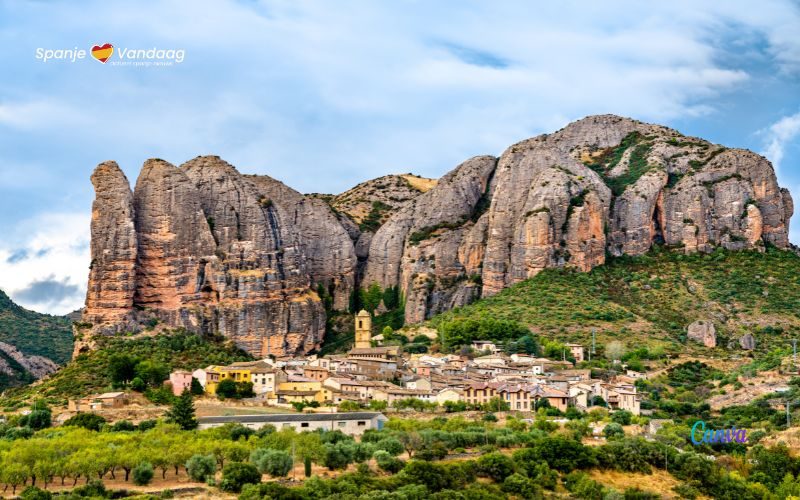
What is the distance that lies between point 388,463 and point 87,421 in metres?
23.6

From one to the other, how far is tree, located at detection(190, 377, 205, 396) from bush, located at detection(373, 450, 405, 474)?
2570cm

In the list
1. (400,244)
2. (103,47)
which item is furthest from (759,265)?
(103,47)

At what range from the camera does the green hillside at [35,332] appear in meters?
144

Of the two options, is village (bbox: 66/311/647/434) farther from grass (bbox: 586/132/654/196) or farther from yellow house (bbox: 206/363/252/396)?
grass (bbox: 586/132/654/196)

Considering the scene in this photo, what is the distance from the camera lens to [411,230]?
149 m

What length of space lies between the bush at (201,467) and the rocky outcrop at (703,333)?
194 ft

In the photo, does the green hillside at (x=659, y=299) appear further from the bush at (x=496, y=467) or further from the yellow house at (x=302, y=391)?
the bush at (x=496, y=467)

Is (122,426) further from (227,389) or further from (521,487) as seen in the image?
(521,487)

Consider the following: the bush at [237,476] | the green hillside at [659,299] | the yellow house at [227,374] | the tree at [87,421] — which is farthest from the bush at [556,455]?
the green hillside at [659,299]

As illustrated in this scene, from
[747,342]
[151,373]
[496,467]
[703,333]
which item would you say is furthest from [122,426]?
[747,342]

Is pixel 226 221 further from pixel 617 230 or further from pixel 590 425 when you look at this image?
pixel 590 425

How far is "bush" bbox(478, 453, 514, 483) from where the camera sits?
251ft

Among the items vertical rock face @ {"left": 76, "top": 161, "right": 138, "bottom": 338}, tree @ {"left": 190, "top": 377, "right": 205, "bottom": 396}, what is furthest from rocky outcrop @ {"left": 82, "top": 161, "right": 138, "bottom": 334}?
tree @ {"left": 190, "top": 377, "right": 205, "bottom": 396}

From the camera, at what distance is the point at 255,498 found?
218ft
